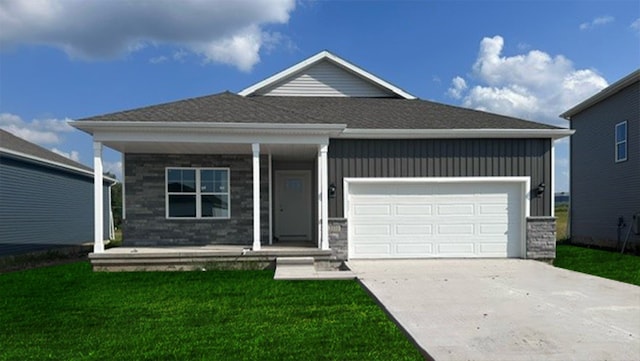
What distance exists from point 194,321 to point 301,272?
3.19 meters

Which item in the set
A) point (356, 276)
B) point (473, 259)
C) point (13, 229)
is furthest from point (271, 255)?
point (13, 229)

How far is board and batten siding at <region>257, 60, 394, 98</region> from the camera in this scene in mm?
13477

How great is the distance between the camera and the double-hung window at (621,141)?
1363 centimetres

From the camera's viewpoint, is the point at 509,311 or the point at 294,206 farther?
the point at 294,206

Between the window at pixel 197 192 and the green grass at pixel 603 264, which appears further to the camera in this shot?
the window at pixel 197 192

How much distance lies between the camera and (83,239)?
17219 millimetres

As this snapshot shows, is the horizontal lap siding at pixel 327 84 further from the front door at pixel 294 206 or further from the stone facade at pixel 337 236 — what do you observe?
the stone facade at pixel 337 236

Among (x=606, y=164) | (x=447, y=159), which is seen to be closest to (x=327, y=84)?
(x=447, y=159)

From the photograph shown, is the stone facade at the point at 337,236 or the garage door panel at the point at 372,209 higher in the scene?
the garage door panel at the point at 372,209

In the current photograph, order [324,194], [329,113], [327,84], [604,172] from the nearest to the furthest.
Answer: [324,194] → [329,113] → [327,84] → [604,172]

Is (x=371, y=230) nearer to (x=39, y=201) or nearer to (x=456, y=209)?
(x=456, y=209)

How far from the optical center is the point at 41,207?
1405cm

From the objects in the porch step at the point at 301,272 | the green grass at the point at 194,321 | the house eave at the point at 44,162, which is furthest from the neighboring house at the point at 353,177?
the house eave at the point at 44,162

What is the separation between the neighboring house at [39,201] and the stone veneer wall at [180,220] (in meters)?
1.21
